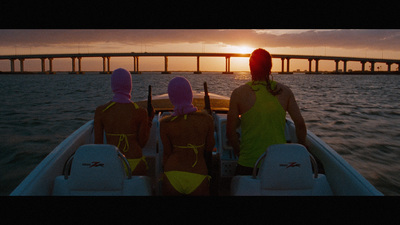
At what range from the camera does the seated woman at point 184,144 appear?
2.91 meters

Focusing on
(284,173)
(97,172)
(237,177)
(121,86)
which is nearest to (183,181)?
(237,177)

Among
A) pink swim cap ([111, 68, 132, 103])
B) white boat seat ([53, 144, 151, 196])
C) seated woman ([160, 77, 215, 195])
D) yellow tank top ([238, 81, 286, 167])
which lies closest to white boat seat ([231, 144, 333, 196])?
yellow tank top ([238, 81, 286, 167])

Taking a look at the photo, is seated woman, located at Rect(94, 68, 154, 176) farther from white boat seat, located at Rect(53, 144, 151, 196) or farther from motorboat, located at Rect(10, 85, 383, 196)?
white boat seat, located at Rect(53, 144, 151, 196)

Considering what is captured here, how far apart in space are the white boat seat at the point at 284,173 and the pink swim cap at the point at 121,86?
167 cm

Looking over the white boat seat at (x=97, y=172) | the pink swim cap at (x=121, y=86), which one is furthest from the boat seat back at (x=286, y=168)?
the pink swim cap at (x=121, y=86)

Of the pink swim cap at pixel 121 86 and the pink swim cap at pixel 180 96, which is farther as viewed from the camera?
the pink swim cap at pixel 121 86

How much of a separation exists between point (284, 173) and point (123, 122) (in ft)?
5.86

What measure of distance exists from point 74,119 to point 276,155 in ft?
54.8

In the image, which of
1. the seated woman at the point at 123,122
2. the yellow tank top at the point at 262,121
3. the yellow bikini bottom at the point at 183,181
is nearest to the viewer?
the yellow bikini bottom at the point at 183,181

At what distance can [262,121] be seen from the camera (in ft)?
10.2

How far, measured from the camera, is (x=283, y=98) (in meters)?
3.16

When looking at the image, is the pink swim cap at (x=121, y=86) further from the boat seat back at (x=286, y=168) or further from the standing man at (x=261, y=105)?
the boat seat back at (x=286, y=168)

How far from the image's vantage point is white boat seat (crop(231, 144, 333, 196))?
2.66 metres

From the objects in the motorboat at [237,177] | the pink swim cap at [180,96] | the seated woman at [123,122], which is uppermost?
the pink swim cap at [180,96]
